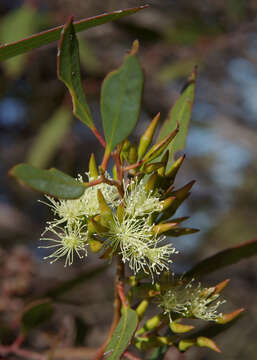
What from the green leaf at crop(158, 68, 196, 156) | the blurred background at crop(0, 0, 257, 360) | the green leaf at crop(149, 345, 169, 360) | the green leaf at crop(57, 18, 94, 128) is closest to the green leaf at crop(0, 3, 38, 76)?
the blurred background at crop(0, 0, 257, 360)

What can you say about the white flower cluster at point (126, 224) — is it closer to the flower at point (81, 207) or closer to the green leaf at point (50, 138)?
the flower at point (81, 207)

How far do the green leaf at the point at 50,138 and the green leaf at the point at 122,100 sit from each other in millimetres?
2084

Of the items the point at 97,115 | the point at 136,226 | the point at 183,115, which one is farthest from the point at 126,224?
the point at 97,115

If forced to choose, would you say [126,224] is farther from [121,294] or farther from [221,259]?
[221,259]

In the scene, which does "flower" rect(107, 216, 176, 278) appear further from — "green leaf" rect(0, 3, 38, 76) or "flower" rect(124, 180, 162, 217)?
"green leaf" rect(0, 3, 38, 76)

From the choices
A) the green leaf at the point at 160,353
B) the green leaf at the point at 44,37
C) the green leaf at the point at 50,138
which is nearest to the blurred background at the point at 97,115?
the green leaf at the point at 50,138

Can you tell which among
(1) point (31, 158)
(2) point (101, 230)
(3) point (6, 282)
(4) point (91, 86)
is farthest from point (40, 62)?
(2) point (101, 230)

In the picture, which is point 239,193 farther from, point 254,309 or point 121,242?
point 121,242

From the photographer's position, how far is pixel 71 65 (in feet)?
2.71

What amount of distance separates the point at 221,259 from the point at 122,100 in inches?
20.9

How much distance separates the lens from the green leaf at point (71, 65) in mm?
802

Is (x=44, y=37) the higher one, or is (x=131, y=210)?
(x=44, y=37)

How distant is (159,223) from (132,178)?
0.37ft

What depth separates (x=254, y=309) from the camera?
338 centimetres
